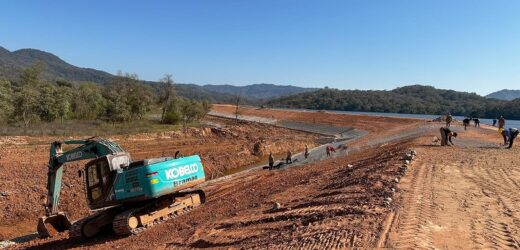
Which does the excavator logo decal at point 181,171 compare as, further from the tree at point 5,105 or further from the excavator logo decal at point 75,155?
the tree at point 5,105

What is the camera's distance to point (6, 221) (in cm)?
1864

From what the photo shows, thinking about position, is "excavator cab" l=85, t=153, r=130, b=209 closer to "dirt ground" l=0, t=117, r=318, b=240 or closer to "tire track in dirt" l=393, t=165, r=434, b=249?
"dirt ground" l=0, t=117, r=318, b=240

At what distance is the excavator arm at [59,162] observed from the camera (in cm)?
1375

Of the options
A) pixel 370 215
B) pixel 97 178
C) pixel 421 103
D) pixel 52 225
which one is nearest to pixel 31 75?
pixel 52 225

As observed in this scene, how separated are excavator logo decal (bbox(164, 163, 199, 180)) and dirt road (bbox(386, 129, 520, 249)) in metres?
6.75

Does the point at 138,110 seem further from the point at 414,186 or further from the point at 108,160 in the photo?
the point at 414,186

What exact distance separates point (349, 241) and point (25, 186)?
1919 centimetres

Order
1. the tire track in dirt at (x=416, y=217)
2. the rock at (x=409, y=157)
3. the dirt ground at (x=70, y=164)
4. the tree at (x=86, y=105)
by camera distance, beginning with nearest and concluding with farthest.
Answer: the tire track in dirt at (x=416, y=217) < the rock at (x=409, y=157) < the dirt ground at (x=70, y=164) < the tree at (x=86, y=105)

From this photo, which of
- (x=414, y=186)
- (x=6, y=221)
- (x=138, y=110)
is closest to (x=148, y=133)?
(x=138, y=110)

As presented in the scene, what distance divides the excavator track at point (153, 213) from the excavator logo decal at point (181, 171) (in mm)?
1220

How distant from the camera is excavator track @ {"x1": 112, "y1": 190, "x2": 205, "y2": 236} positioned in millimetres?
12977

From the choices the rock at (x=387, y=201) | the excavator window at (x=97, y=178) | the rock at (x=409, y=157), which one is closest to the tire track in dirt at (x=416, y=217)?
the rock at (x=387, y=201)

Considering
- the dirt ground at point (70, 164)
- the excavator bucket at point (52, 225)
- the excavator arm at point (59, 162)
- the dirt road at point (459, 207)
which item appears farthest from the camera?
the dirt ground at point (70, 164)

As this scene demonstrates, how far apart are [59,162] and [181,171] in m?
4.15
